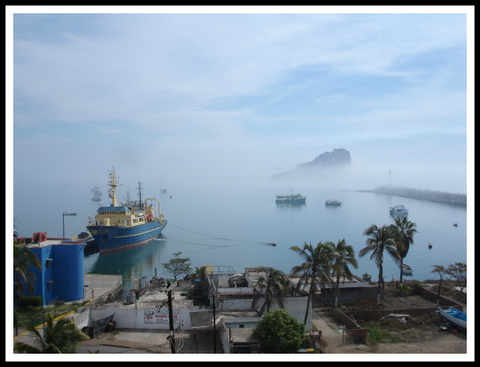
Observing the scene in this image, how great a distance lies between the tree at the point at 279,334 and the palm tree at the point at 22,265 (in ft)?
30.6

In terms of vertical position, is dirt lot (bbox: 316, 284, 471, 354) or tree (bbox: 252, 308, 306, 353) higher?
tree (bbox: 252, 308, 306, 353)

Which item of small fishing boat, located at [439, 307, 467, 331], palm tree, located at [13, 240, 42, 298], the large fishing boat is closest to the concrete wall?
palm tree, located at [13, 240, 42, 298]

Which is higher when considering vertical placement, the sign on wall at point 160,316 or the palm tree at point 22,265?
the palm tree at point 22,265

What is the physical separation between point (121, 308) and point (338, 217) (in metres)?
79.0

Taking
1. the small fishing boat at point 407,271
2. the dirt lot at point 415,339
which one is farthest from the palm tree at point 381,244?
the small fishing boat at point 407,271

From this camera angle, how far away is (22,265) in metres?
15.1

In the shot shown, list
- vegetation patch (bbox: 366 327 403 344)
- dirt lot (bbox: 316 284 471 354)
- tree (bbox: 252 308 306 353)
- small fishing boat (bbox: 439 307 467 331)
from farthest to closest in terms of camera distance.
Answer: small fishing boat (bbox: 439 307 467 331) < vegetation patch (bbox: 366 327 403 344) < dirt lot (bbox: 316 284 471 354) < tree (bbox: 252 308 306 353)

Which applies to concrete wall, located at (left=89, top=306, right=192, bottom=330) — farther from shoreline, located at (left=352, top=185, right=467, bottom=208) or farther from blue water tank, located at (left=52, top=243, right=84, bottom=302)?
shoreline, located at (left=352, top=185, right=467, bottom=208)

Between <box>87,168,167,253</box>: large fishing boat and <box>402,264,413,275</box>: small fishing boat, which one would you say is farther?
<box>87,168,167,253</box>: large fishing boat

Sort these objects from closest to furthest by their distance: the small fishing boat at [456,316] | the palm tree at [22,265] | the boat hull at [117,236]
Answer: the small fishing boat at [456,316]
the palm tree at [22,265]
the boat hull at [117,236]

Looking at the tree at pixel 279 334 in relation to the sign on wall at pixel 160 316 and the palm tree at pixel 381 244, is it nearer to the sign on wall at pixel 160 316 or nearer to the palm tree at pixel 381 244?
the sign on wall at pixel 160 316

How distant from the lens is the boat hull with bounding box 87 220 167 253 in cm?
4493

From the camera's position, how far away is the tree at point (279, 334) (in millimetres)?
12289

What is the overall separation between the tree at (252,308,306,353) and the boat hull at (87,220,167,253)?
36.0 meters
